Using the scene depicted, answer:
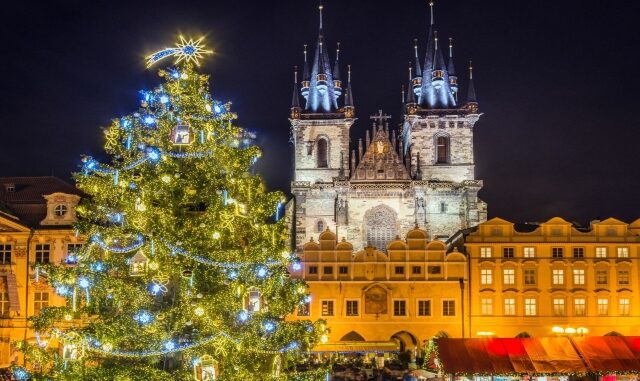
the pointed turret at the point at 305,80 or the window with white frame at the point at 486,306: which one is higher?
the pointed turret at the point at 305,80

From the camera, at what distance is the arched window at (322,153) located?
2680 inches

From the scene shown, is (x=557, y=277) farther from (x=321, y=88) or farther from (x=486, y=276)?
(x=321, y=88)

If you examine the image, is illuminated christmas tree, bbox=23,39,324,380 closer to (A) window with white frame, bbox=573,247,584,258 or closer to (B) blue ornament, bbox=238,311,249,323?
(B) blue ornament, bbox=238,311,249,323

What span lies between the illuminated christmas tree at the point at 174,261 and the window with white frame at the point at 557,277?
31136 millimetres

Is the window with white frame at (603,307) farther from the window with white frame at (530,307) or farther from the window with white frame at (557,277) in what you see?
the window with white frame at (530,307)

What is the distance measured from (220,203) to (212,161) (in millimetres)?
1253

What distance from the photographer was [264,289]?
21.4 m

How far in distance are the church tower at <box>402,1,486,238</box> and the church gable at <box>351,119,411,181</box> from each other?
56.6 inches

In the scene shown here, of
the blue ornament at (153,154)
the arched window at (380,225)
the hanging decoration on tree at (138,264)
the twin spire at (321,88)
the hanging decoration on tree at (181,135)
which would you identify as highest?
the twin spire at (321,88)

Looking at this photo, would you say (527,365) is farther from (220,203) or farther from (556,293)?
(556,293)

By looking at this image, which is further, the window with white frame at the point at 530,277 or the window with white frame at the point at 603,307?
the window with white frame at the point at 530,277

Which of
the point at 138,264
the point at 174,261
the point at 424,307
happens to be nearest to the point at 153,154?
the point at 174,261

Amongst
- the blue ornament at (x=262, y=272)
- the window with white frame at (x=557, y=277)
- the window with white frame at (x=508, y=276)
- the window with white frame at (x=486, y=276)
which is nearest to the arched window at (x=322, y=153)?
the window with white frame at (x=486, y=276)

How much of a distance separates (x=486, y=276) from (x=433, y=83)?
80.7 feet
